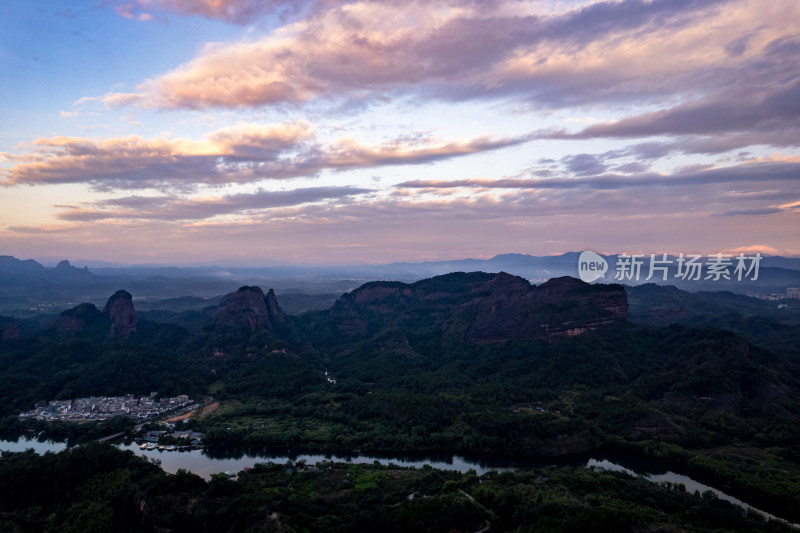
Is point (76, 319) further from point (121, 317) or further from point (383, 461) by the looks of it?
point (383, 461)

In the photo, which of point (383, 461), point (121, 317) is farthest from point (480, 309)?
point (121, 317)

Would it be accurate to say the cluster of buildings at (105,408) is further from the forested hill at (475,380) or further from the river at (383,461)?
the river at (383,461)

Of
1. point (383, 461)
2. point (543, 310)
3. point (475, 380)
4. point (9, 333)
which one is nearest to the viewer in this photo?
point (383, 461)

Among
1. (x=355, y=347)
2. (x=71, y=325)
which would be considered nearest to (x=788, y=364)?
(x=355, y=347)

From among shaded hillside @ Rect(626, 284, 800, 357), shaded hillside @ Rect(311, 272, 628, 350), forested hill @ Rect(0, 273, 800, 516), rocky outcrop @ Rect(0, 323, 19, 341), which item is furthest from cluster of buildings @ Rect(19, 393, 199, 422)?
shaded hillside @ Rect(626, 284, 800, 357)

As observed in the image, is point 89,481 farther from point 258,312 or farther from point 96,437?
point 258,312

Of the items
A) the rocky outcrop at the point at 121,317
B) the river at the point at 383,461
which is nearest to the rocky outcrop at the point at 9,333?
the rocky outcrop at the point at 121,317
